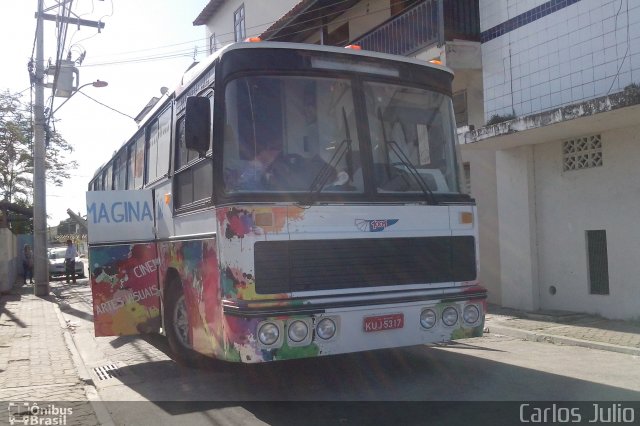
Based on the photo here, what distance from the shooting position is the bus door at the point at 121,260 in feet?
25.3

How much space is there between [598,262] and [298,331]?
22.9ft

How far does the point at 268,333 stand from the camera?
16.5 ft

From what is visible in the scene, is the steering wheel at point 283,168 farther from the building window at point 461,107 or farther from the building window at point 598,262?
the building window at point 461,107

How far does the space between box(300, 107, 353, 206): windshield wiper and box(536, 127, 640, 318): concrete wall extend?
5910 millimetres

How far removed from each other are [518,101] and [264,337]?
7.65 m

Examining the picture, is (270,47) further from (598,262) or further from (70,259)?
(70,259)

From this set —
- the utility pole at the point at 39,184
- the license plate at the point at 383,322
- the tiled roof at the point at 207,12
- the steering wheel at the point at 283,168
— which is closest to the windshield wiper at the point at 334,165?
the steering wheel at the point at 283,168

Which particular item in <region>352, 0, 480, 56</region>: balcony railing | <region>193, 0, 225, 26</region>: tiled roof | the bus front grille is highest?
<region>193, 0, 225, 26</region>: tiled roof

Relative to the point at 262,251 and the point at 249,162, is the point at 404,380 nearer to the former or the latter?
the point at 262,251

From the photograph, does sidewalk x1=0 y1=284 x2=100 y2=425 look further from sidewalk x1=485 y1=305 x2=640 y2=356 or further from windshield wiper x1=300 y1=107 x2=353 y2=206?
sidewalk x1=485 y1=305 x2=640 y2=356

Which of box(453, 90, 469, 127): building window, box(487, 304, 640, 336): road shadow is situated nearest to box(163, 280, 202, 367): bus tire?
box(487, 304, 640, 336): road shadow

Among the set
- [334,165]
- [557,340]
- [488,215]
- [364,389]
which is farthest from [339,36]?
[364,389]

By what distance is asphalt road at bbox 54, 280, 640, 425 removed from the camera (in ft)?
17.2

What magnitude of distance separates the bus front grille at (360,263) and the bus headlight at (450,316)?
287 millimetres
